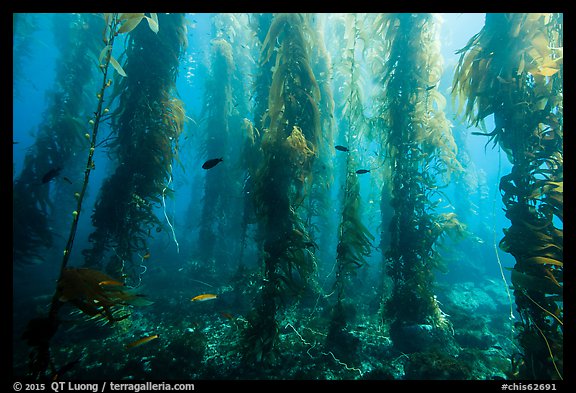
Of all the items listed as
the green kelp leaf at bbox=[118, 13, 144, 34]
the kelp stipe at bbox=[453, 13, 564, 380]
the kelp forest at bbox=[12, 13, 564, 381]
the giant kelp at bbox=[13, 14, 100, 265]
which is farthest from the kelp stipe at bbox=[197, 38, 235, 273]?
the kelp stipe at bbox=[453, 13, 564, 380]

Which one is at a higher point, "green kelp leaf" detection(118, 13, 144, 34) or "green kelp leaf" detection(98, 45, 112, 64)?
"green kelp leaf" detection(118, 13, 144, 34)

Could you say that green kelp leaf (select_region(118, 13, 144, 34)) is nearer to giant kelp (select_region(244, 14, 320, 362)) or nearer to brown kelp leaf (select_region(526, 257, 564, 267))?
giant kelp (select_region(244, 14, 320, 362))

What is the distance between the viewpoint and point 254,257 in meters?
14.0

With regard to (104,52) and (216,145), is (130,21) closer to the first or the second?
(104,52)

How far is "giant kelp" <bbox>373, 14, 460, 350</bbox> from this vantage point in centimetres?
541

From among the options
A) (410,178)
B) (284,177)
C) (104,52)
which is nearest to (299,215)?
(284,177)

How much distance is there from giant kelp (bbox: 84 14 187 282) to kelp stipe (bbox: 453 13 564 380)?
20.9 ft

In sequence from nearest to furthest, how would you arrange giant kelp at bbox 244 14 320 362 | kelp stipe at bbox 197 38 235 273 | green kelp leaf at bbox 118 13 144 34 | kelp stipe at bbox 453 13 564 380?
green kelp leaf at bbox 118 13 144 34
kelp stipe at bbox 453 13 564 380
giant kelp at bbox 244 14 320 362
kelp stipe at bbox 197 38 235 273

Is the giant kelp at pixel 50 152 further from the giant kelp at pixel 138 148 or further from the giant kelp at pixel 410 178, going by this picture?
the giant kelp at pixel 410 178

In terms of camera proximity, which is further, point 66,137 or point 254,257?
point 254,257

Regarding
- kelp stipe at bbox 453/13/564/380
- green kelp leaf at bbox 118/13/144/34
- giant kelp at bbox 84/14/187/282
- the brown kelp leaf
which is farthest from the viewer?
giant kelp at bbox 84/14/187/282

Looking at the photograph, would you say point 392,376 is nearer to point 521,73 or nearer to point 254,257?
point 521,73
